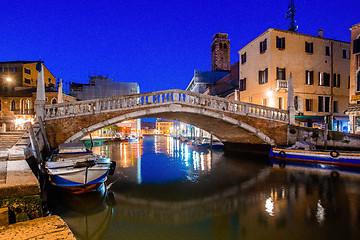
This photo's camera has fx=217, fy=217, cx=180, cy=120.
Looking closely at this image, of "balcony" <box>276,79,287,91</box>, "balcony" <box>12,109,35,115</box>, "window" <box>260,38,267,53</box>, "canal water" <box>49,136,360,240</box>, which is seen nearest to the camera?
"canal water" <box>49,136,360,240</box>

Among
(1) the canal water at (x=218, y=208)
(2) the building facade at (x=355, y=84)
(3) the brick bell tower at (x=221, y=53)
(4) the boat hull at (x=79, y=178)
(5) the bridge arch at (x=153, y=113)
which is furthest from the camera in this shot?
(3) the brick bell tower at (x=221, y=53)

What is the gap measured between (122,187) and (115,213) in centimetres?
217

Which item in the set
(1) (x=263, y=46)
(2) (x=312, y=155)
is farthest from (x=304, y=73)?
(2) (x=312, y=155)

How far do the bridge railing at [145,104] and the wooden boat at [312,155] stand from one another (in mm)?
1660

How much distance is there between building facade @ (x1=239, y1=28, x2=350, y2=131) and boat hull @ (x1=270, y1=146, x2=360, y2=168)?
4232 mm

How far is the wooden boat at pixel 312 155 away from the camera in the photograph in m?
9.20

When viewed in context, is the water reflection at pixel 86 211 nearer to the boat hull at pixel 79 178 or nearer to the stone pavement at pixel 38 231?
the boat hull at pixel 79 178

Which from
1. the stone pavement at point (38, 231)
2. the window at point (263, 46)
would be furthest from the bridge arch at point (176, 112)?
the stone pavement at point (38, 231)

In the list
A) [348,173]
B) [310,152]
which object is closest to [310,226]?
[348,173]

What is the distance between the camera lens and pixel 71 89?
31359 mm

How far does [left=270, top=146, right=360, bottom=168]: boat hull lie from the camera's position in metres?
9.18

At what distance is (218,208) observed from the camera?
5.19 meters

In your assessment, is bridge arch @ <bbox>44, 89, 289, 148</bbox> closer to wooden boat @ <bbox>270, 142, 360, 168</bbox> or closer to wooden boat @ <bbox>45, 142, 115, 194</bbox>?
wooden boat @ <bbox>270, 142, 360, 168</bbox>

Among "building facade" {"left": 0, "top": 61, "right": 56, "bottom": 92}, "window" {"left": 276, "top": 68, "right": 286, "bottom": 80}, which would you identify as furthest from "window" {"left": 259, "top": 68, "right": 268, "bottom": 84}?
"building facade" {"left": 0, "top": 61, "right": 56, "bottom": 92}
